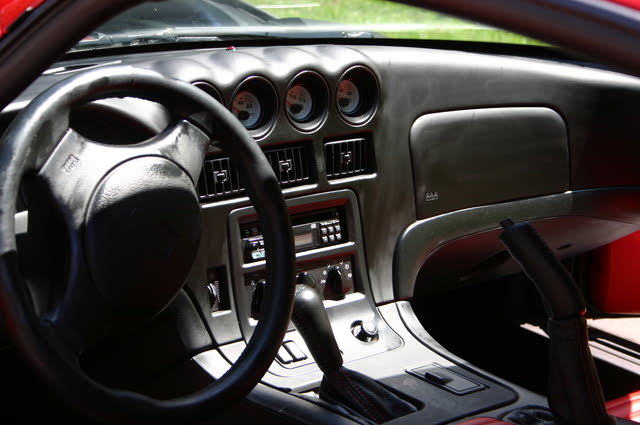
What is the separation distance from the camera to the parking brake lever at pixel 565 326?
1.62 meters

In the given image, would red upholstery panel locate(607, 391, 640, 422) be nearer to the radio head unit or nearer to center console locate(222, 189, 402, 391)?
center console locate(222, 189, 402, 391)

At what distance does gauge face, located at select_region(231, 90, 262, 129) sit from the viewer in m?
2.13

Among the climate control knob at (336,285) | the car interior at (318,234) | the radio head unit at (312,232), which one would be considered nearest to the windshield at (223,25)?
the car interior at (318,234)

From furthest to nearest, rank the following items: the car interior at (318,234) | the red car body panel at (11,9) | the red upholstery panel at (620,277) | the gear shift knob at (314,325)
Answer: the red upholstery panel at (620,277), the gear shift knob at (314,325), the car interior at (318,234), the red car body panel at (11,9)

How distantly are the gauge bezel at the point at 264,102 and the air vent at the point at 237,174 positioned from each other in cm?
7

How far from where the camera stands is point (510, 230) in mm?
1668

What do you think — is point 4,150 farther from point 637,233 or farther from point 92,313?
point 637,233

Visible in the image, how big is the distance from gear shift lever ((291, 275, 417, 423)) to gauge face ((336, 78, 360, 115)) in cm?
56

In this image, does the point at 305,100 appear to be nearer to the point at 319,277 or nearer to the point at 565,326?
the point at 319,277

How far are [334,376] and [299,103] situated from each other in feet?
2.36

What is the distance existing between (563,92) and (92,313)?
69.9 inches

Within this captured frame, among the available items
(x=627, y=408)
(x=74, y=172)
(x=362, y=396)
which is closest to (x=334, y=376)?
(x=362, y=396)

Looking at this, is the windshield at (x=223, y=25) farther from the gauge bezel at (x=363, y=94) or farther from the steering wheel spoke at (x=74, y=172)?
the steering wheel spoke at (x=74, y=172)

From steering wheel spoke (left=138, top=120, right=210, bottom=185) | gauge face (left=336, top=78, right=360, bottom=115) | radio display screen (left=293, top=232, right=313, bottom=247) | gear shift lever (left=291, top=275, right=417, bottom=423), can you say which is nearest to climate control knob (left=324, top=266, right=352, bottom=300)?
radio display screen (left=293, top=232, right=313, bottom=247)
